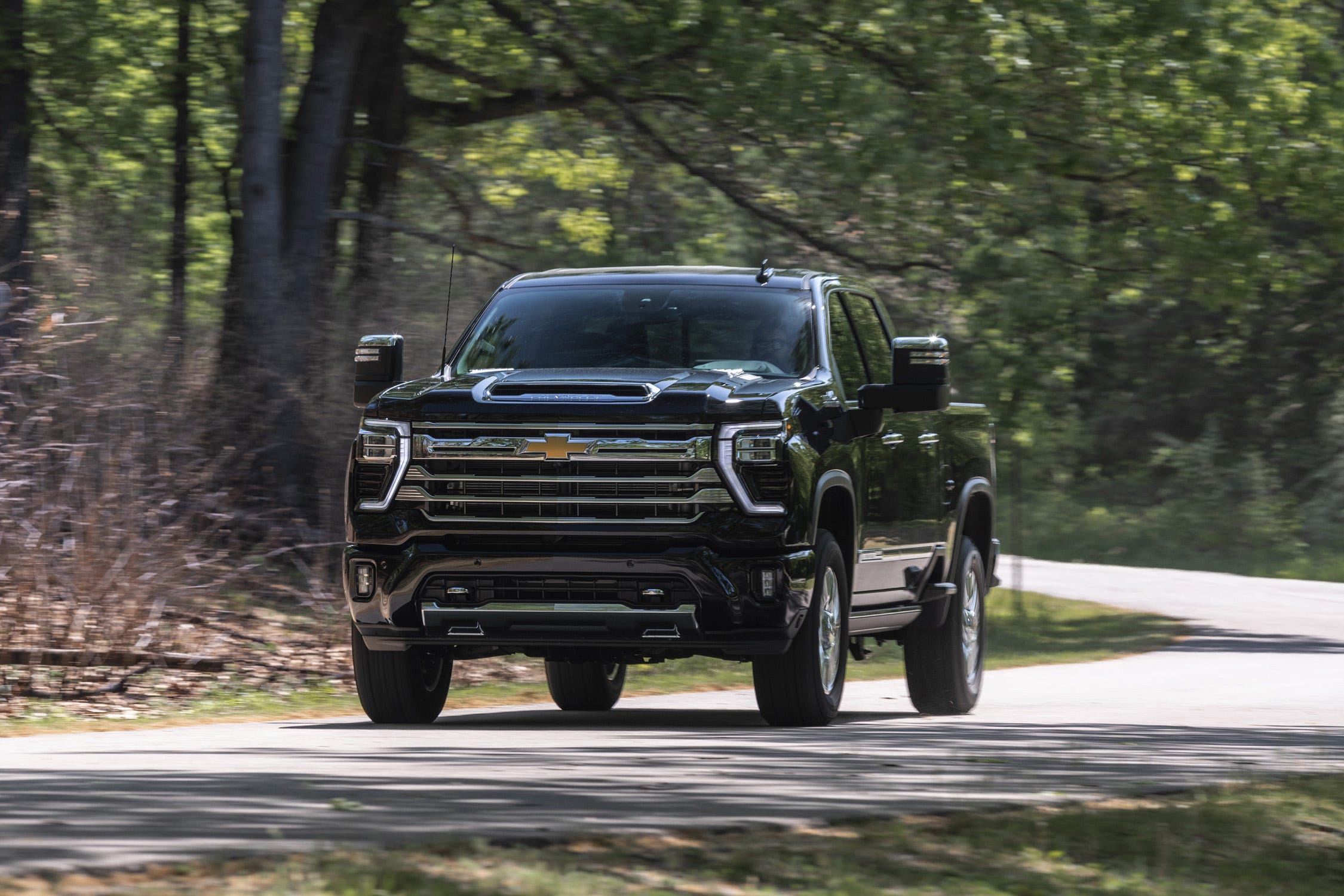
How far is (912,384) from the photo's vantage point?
39.8 feet

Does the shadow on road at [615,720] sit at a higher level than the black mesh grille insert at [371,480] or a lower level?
lower

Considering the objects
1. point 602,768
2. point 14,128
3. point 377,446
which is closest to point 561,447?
point 377,446

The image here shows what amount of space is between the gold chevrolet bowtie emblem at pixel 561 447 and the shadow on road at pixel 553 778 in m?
1.31

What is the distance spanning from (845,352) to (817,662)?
6.89ft

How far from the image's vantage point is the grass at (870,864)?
6383 mm

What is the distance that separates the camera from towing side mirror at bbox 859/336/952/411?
12.0 meters

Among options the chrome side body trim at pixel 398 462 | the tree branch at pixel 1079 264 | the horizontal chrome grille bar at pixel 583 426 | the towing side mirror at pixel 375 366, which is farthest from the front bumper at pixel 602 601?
the tree branch at pixel 1079 264

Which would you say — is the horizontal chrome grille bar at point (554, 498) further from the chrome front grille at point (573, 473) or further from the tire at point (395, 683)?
the tire at point (395, 683)

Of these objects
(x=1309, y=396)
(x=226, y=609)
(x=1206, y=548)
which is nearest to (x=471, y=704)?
(x=226, y=609)

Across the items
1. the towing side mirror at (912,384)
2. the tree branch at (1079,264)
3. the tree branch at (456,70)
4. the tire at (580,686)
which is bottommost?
the tire at (580,686)

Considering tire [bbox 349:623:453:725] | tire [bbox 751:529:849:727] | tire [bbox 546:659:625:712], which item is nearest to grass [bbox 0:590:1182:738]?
tire [bbox 546:659:625:712]

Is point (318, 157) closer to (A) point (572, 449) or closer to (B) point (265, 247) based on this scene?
(B) point (265, 247)

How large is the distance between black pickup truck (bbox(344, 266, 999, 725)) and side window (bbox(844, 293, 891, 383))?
821mm

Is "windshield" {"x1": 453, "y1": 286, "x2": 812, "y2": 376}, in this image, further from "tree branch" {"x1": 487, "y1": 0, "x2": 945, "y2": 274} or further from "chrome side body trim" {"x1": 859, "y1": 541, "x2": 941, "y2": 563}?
"tree branch" {"x1": 487, "y1": 0, "x2": 945, "y2": 274}
